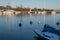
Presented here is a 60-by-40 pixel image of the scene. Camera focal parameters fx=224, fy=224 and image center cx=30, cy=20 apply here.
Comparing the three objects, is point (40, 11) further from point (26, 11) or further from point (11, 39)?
point (11, 39)

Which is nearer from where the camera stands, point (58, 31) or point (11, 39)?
point (58, 31)

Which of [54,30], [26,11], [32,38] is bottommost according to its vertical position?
[26,11]

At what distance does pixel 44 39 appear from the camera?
24.3 meters

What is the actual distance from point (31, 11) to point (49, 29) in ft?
424

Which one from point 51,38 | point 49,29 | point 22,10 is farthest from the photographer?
point 22,10

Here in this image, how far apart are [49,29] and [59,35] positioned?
3812 millimetres

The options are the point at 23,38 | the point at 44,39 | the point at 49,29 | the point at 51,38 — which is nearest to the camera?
the point at 51,38

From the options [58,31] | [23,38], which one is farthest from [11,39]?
[58,31]

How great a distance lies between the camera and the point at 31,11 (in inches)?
6127

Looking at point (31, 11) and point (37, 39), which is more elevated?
point (37, 39)

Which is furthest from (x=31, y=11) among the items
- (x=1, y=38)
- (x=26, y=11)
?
(x=1, y=38)

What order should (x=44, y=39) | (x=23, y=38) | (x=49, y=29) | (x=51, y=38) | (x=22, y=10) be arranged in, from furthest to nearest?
(x=22, y=10)
(x=23, y=38)
(x=49, y=29)
(x=44, y=39)
(x=51, y=38)

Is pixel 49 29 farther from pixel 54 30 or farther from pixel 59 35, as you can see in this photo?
pixel 59 35

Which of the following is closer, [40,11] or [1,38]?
[1,38]
